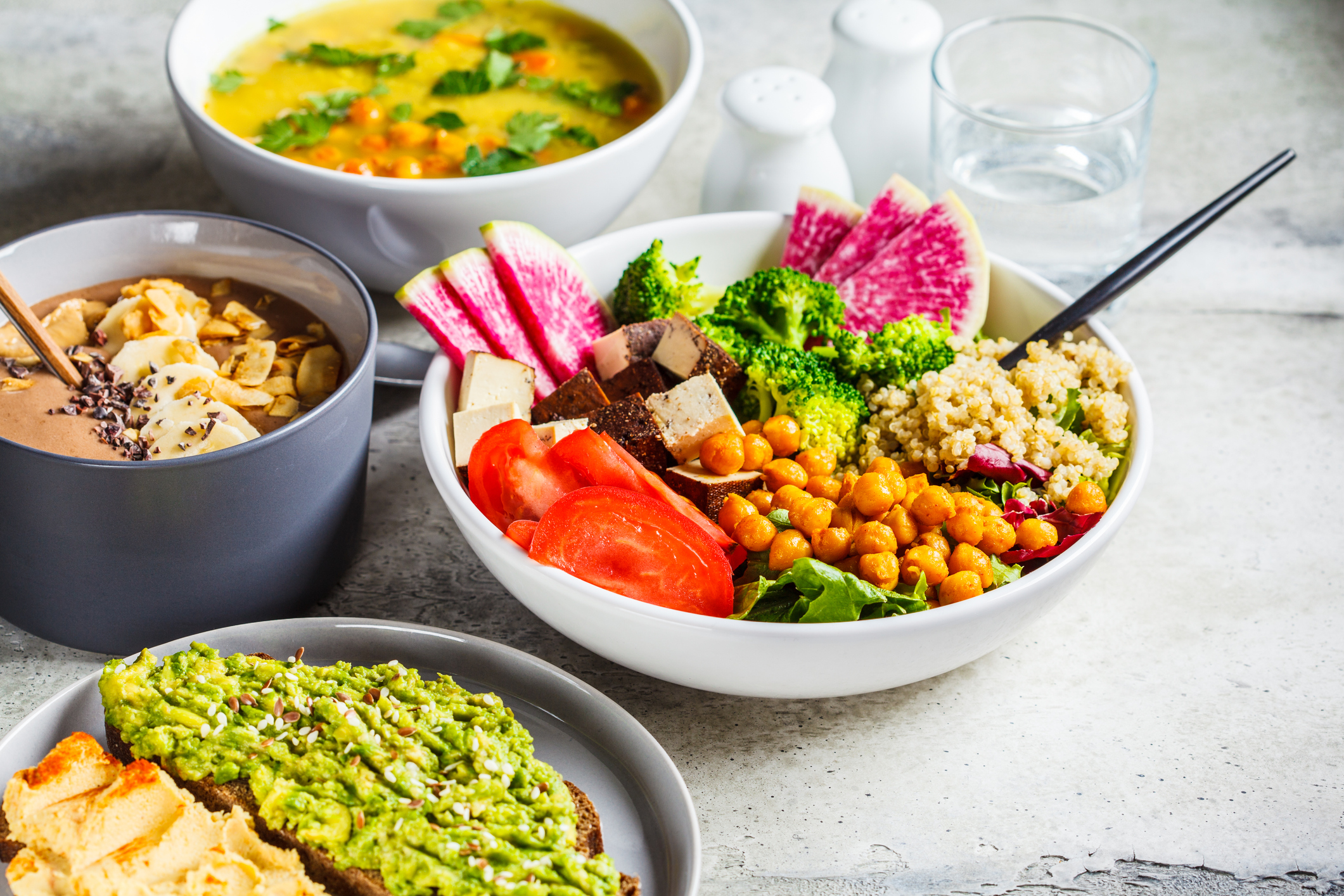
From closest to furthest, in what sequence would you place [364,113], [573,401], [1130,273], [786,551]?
[786,551]
[573,401]
[1130,273]
[364,113]

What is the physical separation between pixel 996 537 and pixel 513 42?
220 centimetres

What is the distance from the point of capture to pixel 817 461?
7.48 feet

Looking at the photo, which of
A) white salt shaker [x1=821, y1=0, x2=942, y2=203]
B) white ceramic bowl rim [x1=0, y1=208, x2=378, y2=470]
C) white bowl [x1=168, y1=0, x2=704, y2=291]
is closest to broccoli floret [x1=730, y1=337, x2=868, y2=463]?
white bowl [x1=168, y1=0, x2=704, y2=291]

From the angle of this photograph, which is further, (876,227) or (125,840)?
(876,227)

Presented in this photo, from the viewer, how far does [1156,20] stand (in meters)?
4.54

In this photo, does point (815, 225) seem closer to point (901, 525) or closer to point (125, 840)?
point (901, 525)

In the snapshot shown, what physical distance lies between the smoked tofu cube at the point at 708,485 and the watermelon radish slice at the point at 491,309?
42 centimetres

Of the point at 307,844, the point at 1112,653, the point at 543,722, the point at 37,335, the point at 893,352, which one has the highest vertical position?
the point at 37,335

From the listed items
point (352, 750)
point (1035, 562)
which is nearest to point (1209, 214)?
point (1035, 562)

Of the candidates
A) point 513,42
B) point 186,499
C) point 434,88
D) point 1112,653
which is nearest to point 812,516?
point 1112,653

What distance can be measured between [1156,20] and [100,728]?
14.6 ft

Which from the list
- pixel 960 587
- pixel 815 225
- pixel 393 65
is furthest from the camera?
pixel 393 65

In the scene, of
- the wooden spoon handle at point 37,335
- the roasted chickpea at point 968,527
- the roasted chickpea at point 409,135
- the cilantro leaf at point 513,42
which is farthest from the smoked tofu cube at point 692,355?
the cilantro leaf at point 513,42

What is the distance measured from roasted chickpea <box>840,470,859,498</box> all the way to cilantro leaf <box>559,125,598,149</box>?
4.27 feet
